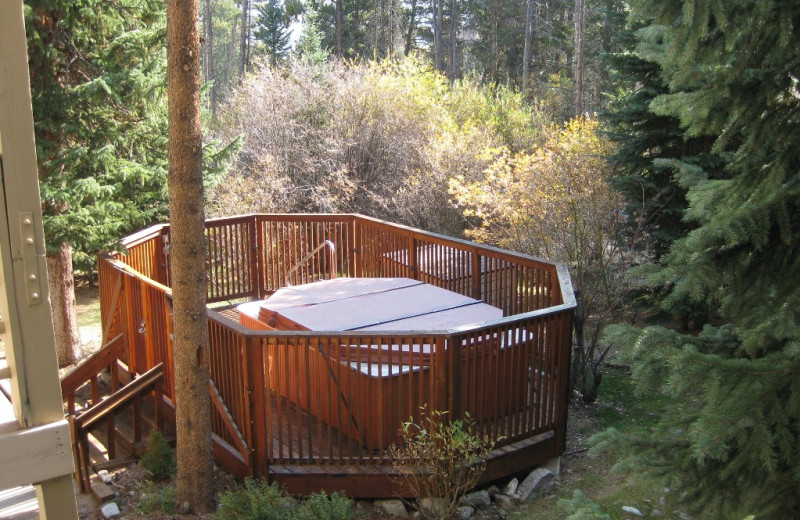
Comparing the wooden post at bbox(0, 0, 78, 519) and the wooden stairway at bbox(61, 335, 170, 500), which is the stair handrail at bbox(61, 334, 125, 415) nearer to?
the wooden stairway at bbox(61, 335, 170, 500)

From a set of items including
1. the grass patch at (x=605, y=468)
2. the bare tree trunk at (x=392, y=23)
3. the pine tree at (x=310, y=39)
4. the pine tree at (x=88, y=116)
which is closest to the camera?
the grass patch at (x=605, y=468)

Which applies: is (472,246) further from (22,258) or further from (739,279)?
(22,258)

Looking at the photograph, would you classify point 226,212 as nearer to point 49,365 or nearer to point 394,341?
point 394,341

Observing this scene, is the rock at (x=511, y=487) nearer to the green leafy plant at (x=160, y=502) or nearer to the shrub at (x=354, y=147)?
the green leafy plant at (x=160, y=502)

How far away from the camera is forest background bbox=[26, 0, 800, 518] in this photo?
9.46 ft

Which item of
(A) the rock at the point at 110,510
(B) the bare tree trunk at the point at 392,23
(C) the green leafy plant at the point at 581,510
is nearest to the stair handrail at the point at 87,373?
(A) the rock at the point at 110,510

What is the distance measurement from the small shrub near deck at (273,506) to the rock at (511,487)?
1.46m

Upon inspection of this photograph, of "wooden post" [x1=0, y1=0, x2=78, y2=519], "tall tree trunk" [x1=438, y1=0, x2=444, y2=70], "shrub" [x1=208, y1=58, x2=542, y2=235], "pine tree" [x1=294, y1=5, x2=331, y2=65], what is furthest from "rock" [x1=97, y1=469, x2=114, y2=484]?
"tall tree trunk" [x1=438, y1=0, x2=444, y2=70]

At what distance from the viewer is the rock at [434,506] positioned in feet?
18.7

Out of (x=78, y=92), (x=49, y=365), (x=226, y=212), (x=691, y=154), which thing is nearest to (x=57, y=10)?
(x=78, y=92)

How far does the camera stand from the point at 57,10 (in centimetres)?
879

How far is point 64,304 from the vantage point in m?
9.39

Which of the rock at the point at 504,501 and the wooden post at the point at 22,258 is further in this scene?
the rock at the point at 504,501

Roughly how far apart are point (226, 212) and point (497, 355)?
27.8 feet
